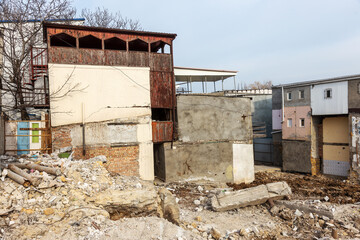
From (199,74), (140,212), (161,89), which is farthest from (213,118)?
(140,212)

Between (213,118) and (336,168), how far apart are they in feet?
43.3

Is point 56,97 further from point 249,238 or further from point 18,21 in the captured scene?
point 249,238

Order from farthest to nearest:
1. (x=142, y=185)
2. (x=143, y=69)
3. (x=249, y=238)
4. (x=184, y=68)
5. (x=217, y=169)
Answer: (x=184, y=68) → (x=217, y=169) → (x=143, y=69) → (x=142, y=185) → (x=249, y=238)

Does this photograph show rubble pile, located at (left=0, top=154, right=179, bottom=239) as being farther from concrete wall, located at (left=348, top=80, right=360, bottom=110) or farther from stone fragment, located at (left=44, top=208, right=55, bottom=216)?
concrete wall, located at (left=348, top=80, right=360, bottom=110)

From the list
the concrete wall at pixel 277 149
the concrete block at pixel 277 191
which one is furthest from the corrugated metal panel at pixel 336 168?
the concrete block at pixel 277 191

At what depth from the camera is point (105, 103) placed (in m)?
13.8

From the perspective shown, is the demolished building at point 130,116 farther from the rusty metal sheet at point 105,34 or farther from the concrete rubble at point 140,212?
the concrete rubble at point 140,212

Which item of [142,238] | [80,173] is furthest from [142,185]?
[142,238]

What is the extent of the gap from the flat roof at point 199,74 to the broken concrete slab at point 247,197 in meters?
11.7

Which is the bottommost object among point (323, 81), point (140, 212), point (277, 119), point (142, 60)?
point (140, 212)

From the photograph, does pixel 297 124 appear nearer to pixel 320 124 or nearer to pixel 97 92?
pixel 320 124

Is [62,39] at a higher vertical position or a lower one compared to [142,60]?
higher

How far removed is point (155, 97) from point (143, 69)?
5.77 ft

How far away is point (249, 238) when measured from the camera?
324 inches
